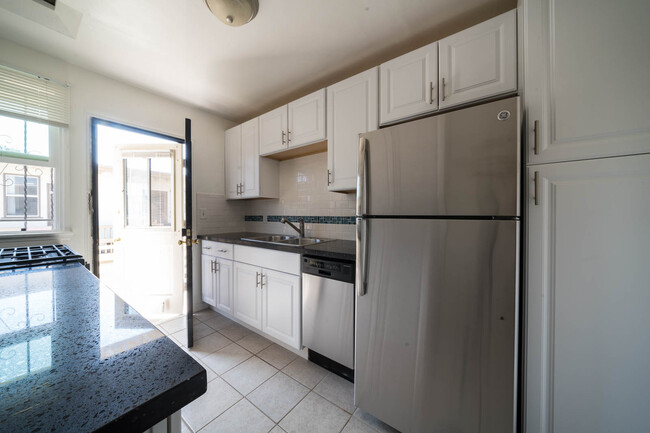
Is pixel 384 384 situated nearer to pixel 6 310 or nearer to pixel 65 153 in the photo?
pixel 6 310

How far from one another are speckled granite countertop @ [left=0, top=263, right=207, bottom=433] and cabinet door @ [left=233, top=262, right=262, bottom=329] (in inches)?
58.0

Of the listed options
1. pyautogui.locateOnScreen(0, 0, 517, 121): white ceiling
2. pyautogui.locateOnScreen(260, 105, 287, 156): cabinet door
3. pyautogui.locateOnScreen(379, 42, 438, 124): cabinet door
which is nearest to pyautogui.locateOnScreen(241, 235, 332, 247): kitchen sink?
pyautogui.locateOnScreen(260, 105, 287, 156): cabinet door

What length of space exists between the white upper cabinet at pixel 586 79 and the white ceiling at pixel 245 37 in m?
0.57

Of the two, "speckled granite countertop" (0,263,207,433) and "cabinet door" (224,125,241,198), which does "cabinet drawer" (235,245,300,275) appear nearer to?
"cabinet door" (224,125,241,198)

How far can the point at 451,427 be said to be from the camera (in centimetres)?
106

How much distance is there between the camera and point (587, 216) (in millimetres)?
925

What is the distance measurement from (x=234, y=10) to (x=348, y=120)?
0.96 m

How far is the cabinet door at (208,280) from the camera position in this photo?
2.53 meters

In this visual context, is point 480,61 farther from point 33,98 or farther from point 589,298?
point 33,98

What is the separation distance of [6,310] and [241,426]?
47.3 inches

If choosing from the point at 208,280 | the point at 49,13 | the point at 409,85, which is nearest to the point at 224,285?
the point at 208,280

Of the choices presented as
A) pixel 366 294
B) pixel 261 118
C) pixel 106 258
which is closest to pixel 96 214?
pixel 261 118

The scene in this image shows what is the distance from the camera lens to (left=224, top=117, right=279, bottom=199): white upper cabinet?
99.8 inches

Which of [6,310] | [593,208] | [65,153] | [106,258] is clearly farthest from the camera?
[106,258]
